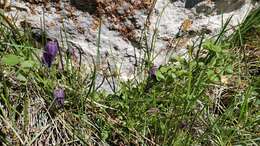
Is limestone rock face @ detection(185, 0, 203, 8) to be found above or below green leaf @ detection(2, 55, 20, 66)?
above

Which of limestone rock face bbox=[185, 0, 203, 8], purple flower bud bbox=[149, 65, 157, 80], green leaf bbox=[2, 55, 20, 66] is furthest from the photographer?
limestone rock face bbox=[185, 0, 203, 8]

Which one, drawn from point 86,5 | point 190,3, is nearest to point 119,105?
point 86,5

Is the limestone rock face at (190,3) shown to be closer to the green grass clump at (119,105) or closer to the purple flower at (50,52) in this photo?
the green grass clump at (119,105)

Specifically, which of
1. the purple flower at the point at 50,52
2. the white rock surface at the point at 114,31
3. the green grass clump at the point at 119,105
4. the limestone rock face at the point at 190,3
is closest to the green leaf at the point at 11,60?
the green grass clump at the point at 119,105

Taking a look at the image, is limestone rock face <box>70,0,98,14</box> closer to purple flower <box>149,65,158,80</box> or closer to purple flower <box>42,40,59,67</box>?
purple flower <box>42,40,59,67</box>

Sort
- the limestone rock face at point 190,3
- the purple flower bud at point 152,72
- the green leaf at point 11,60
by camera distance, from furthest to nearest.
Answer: the limestone rock face at point 190,3 < the purple flower bud at point 152,72 < the green leaf at point 11,60

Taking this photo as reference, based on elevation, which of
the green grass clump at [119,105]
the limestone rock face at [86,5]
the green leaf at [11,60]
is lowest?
the green grass clump at [119,105]

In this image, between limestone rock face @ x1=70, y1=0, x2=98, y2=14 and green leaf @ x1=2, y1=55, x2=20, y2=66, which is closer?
green leaf @ x1=2, y1=55, x2=20, y2=66

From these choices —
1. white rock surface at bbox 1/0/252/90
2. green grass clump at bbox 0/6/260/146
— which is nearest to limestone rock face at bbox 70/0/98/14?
white rock surface at bbox 1/0/252/90
